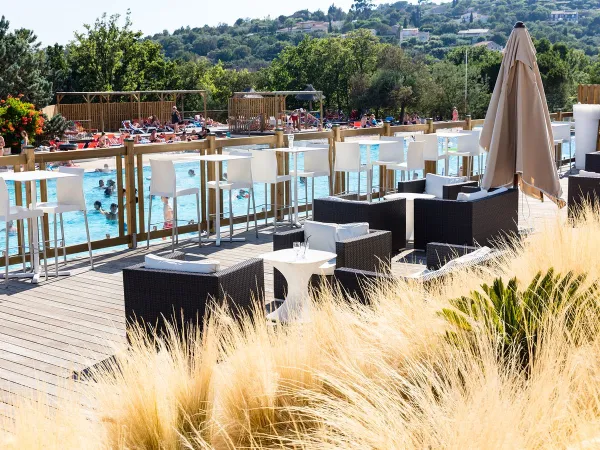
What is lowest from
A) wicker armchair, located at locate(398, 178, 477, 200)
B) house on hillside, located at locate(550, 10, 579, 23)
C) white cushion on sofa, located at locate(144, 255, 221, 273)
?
white cushion on sofa, located at locate(144, 255, 221, 273)

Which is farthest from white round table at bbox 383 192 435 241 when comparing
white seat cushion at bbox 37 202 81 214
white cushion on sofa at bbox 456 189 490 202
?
white seat cushion at bbox 37 202 81 214

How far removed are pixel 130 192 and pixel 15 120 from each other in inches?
639

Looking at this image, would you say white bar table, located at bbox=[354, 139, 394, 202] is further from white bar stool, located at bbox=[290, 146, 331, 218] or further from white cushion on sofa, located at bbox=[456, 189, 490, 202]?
white cushion on sofa, located at bbox=[456, 189, 490, 202]

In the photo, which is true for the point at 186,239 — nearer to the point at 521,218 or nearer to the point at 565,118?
the point at 521,218

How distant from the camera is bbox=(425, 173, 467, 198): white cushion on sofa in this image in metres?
9.60

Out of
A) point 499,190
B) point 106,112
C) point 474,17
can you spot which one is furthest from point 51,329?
point 474,17

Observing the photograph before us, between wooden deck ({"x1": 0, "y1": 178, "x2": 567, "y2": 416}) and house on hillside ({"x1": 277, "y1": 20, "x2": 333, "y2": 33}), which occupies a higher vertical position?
house on hillside ({"x1": 277, "y1": 20, "x2": 333, "y2": 33})

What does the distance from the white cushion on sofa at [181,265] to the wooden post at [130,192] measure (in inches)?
150

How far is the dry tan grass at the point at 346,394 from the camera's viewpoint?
2.64 metres

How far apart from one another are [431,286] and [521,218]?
608 centimetres

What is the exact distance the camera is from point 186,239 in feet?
32.0

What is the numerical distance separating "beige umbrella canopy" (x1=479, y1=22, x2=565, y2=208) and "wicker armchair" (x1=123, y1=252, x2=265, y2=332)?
4.11 m

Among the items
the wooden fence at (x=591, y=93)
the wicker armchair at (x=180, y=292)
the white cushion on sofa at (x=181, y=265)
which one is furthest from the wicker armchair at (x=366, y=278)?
the wooden fence at (x=591, y=93)

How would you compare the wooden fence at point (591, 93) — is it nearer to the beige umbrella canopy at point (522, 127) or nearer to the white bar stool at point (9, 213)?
the beige umbrella canopy at point (522, 127)
